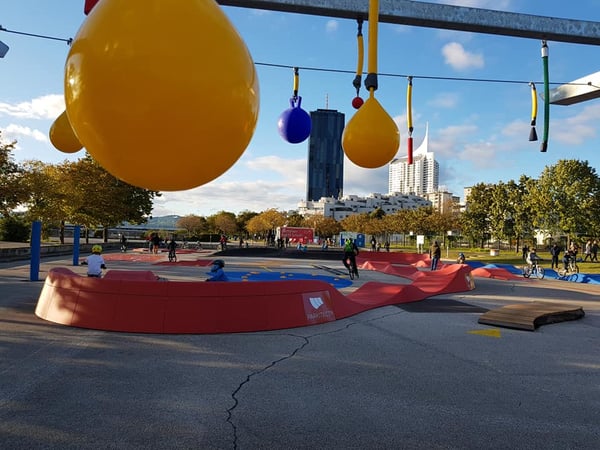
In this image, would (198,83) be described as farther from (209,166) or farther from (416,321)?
(416,321)

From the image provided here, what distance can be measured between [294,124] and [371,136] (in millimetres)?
2120

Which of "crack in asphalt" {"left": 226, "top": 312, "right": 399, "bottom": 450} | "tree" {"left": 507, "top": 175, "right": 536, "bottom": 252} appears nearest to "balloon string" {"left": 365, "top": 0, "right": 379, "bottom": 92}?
"crack in asphalt" {"left": 226, "top": 312, "right": 399, "bottom": 450}

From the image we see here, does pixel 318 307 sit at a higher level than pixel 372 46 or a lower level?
lower

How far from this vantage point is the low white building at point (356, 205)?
166 m

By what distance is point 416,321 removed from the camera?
10219 mm

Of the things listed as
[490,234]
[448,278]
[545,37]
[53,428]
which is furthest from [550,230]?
[53,428]

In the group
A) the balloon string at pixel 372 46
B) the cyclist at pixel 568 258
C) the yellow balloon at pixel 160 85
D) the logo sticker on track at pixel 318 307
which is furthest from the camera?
the cyclist at pixel 568 258

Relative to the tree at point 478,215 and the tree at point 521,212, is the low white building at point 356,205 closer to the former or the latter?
the tree at point 478,215

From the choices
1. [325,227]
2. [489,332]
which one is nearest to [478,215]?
[325,227]

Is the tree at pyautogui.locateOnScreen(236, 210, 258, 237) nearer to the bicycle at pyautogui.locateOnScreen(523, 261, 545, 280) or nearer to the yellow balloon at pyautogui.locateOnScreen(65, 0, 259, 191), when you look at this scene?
the bicycle at pyautogui.locateOnScreen(523, 261, 545, 280)

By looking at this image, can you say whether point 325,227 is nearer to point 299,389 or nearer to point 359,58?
point 299,389

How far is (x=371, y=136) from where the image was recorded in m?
3.91

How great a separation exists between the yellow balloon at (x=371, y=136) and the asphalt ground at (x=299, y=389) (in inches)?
102

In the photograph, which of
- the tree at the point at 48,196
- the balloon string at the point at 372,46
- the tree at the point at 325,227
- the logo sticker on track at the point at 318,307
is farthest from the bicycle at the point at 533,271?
the tree at the point at 325,227
